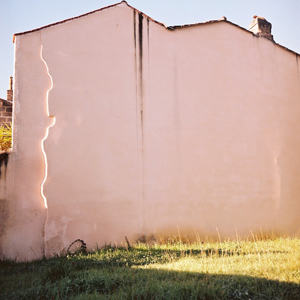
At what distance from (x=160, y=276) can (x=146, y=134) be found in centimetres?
390

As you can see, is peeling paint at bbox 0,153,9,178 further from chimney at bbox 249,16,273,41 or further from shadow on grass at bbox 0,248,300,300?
chimney at bbox 249,16,273,41

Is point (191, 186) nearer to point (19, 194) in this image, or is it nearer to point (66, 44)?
point (19, 194)

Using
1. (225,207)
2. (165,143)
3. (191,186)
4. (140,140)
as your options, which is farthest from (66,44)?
(225,207)

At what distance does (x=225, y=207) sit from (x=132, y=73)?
429cm

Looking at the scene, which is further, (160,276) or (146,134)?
(146,134)

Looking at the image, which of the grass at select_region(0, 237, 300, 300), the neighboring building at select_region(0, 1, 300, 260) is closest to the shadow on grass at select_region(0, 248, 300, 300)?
the grass at select_region(0, 237, 300, 300)

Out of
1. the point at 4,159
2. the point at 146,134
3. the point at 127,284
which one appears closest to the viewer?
the point at 127,284

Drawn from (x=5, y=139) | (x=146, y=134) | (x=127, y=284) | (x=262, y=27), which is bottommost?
(x=127, y=284)

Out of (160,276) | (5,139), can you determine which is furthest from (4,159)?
(160,276)

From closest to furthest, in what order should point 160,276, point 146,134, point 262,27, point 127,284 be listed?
1. point 127,284
2. point 160,276
3. point 146,134
4. point 262,27

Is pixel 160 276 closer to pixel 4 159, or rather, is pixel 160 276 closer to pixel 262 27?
pixel 4 159

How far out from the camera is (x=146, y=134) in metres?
8.16

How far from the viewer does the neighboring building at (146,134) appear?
7238 mm

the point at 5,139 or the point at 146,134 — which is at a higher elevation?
the point at 146,134
